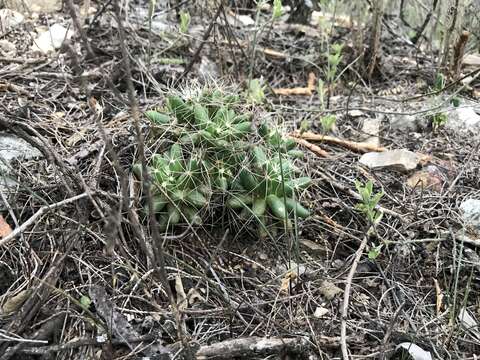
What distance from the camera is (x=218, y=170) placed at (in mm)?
2197

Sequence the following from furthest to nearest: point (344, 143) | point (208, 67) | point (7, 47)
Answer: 1. point (208, 67)
2. point (7, 47)
3. point (344, 143)

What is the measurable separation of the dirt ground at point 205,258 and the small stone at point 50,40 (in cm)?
19

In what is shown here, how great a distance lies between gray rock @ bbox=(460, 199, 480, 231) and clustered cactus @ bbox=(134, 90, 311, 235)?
2.49 ft

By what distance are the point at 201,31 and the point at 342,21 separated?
1.11m

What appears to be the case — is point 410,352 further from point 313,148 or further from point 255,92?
point 255,92

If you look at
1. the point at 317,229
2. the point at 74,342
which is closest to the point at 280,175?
the point at 317,229

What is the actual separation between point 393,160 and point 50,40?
→ 213 cm

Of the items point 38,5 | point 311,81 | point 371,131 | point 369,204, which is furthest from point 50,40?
point 369,204

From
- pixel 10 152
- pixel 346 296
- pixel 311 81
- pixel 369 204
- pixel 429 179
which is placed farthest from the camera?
pixel 311 81

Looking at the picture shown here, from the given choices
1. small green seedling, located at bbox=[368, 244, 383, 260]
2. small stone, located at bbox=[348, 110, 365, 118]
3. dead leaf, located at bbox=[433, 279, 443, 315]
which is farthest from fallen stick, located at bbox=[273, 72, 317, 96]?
dead leaf, located at bbox=[433, 279, 443, 315]

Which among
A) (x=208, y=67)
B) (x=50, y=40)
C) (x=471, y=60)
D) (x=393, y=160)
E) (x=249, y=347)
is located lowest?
(x=249, y=347)

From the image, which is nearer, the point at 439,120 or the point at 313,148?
the point at 313,148

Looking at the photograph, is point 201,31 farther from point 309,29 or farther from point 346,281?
point 346,281

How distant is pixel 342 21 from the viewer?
418cm
